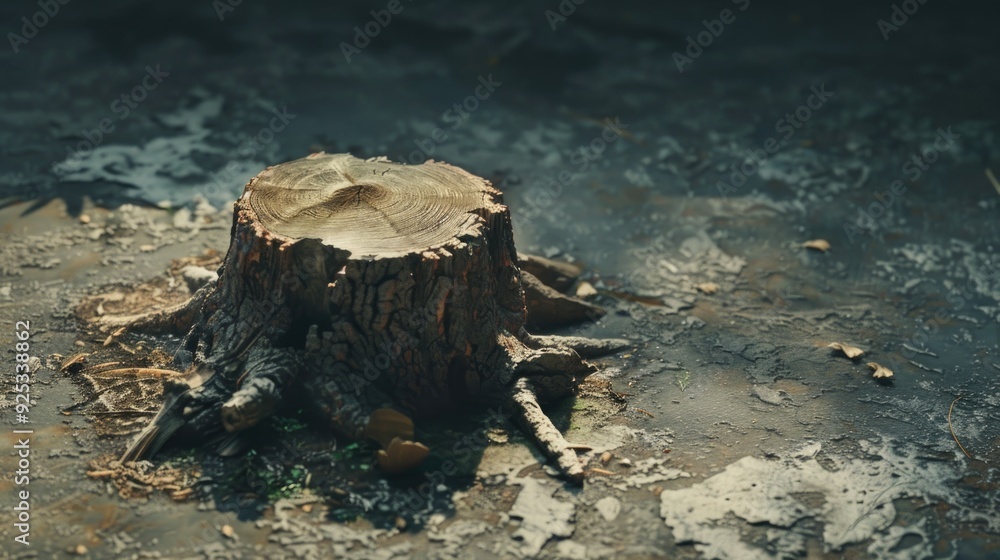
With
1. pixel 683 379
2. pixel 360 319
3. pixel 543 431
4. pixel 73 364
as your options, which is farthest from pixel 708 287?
pixel 73 364

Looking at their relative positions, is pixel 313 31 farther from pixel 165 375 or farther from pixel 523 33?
pixel 165 375

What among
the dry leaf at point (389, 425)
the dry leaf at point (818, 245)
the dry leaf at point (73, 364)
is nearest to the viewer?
the dry leaf at point (389, 425)

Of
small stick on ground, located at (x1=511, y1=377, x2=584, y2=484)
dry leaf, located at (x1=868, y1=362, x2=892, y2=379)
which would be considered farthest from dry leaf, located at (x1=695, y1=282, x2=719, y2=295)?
small stick on ground, located at (x1=511, y1=377, x2=584, y2=484)

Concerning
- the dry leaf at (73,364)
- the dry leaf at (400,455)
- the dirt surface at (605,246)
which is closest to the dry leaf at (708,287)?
the dirt surface at (605,246)

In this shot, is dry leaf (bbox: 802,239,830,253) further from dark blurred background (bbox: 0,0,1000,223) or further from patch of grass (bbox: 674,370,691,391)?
patch of grass (bbox: 674,370,691,391)

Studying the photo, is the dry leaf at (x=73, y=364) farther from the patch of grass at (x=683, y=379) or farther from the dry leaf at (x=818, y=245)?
the dry leaf at (x=818, y=245)

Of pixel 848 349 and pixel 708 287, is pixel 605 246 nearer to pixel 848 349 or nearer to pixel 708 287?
pixel 708 287
